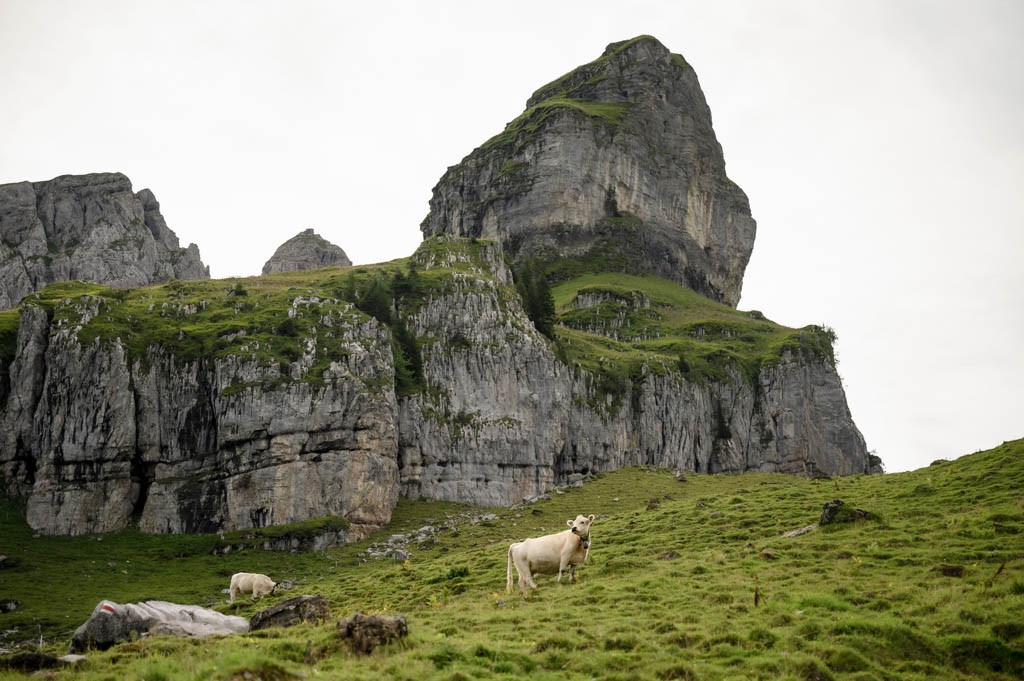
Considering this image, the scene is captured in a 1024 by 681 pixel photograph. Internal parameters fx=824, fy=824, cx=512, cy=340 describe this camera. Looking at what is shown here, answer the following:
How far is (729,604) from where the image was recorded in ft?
85.4

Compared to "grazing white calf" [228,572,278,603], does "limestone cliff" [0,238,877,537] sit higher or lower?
higher

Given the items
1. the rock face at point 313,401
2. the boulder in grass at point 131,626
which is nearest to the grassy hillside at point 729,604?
the boulder in grass at point 131,626

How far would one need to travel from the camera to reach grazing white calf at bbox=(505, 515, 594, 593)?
2942 cm

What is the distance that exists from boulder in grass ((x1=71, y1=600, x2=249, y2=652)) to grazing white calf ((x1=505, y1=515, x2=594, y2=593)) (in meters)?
9.58

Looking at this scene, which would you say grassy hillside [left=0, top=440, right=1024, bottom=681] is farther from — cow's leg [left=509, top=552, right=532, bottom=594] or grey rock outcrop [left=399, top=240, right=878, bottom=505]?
grey rock outcrop [left=399, top=240, right=878, bottom=505]

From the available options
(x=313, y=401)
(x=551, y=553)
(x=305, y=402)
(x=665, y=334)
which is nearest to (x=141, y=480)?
(x=305, y=402)

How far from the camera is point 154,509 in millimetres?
80562

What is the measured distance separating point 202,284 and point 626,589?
299 feet

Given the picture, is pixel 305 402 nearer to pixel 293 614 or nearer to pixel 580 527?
pixel 293 614

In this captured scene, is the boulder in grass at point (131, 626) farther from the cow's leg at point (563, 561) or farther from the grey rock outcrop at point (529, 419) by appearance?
the grey rock outcrop at point (529, 419)

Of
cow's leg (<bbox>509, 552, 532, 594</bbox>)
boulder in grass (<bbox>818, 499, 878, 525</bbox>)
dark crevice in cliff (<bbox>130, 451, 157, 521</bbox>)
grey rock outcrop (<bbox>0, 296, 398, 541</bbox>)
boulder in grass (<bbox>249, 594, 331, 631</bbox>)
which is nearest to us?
boulder in grass (<bbox>249, 594, 331, 631</bbox>)

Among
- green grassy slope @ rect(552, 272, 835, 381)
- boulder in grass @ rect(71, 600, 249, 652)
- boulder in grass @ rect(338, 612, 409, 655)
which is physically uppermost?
green grassy slope @ rect(552, 272, 835, 381)

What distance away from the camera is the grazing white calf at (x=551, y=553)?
1158 inches

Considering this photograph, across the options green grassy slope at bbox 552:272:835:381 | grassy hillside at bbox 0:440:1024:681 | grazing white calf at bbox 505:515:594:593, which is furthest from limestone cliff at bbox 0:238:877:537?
grazing white calf at bbox 505:515:594:593
